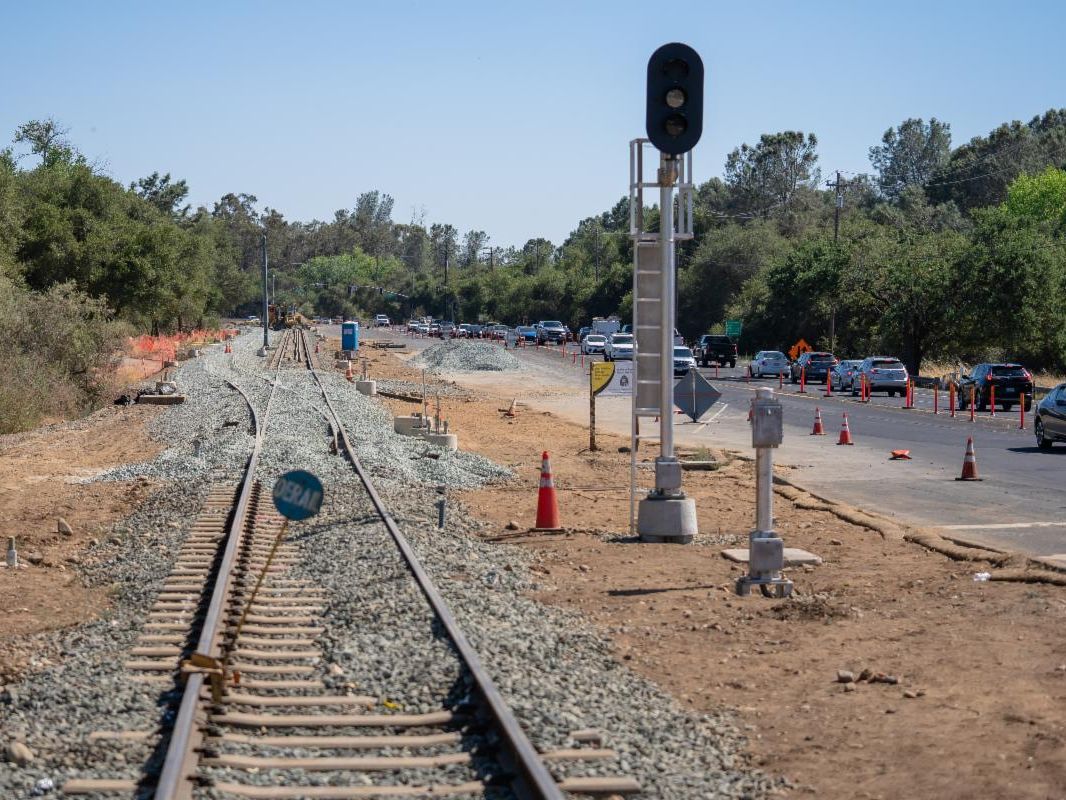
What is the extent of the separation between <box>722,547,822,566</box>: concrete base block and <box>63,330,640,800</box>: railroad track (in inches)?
149

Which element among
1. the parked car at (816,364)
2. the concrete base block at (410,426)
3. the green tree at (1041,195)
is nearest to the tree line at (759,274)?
the green tree at (1041,195)

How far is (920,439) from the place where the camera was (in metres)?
32.3

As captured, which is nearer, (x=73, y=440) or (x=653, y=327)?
(x=653, y=327)

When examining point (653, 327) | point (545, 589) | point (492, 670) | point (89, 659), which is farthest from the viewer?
point (653, 327)

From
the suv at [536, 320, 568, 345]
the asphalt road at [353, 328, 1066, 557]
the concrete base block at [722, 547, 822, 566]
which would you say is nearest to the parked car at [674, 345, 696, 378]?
the asphalt road at [353, 328, 1066, 557]

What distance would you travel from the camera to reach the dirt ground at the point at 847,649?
23.8ft

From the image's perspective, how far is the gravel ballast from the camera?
7.07 meters

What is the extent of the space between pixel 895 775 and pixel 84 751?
4177 millimetres

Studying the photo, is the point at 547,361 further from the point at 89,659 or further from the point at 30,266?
the point at 89,659

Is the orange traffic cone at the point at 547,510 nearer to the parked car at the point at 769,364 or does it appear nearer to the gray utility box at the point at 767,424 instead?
the gray utility box at the point at 767,424

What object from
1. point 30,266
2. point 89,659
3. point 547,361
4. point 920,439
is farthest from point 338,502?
point 547,361

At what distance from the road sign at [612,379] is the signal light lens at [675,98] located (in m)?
9.21

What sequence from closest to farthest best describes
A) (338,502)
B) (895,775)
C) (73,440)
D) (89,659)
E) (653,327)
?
(895,775)
(89,659)
(653,327)
(338,502)
(73,440)

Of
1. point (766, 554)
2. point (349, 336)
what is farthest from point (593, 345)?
point (766, 554)
